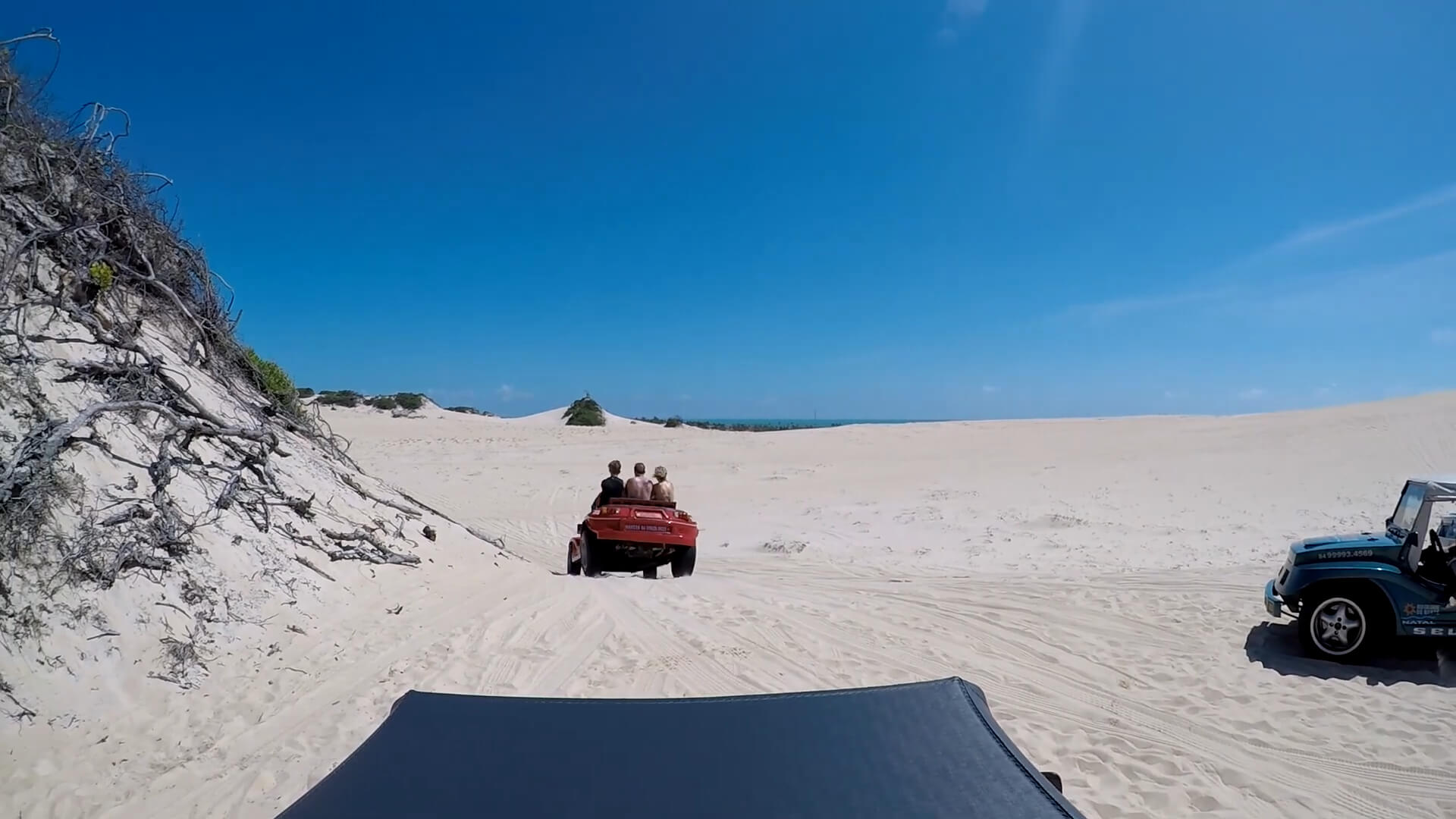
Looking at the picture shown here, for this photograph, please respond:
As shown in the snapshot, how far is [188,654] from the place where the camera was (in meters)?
4.73

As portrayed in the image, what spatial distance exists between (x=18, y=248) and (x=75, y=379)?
1339mm

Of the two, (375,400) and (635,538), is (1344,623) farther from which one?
(375,400)

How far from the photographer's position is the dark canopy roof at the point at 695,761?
2352mm

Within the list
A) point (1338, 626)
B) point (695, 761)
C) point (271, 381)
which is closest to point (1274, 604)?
point (1338, 626)

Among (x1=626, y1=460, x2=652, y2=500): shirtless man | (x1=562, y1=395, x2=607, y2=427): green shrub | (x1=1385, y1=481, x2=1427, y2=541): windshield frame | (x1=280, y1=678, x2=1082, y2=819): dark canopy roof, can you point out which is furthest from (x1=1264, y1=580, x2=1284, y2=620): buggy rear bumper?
(x1=562, y1=395, x2=607, y2=427): green shrub

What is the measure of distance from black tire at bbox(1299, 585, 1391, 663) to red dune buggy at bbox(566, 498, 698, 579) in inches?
251

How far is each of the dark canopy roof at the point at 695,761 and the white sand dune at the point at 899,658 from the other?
0.23m

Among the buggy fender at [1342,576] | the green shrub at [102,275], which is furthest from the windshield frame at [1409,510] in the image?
the green shrub at [102,275]

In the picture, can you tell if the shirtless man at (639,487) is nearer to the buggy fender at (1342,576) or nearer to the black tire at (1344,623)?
the buggy fender at (1342,576)

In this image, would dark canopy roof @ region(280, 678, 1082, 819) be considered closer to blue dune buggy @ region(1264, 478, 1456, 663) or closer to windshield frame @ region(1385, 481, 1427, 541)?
blue dune buggy @ region(1264, 478, 1456, 663)

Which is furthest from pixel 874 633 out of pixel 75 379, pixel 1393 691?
pixel 75 379

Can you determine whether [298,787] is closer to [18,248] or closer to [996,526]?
[18,248]

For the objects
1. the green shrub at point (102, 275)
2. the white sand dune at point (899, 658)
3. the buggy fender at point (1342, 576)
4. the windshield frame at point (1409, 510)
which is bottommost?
the white sand dune at point (899, 658)

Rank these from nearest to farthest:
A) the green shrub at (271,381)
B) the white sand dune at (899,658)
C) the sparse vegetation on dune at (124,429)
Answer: the white sand dune at (899,658)
the sparse vegetation on dune at (124,429)
the green shrub at (271,381)
